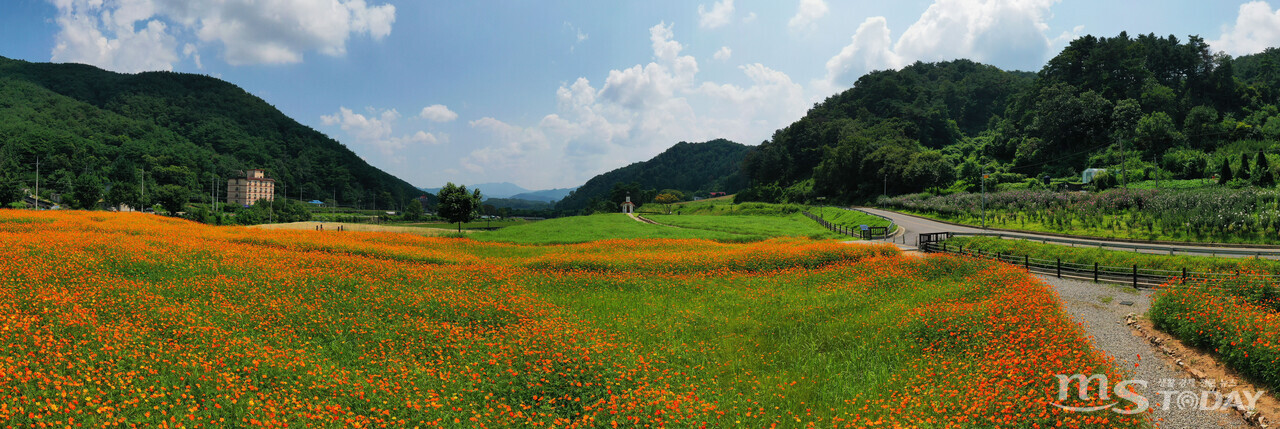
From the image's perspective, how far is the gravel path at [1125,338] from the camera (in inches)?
418

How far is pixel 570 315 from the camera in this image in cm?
1552

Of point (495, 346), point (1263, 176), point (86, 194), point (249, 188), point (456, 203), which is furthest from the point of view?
point (249, 188)

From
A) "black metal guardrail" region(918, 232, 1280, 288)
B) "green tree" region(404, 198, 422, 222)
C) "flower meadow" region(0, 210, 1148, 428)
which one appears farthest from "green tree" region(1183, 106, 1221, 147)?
"green tree" region(404, 198, 422, 222)

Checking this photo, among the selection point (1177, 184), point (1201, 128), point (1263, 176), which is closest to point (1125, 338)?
point (1263, 176)

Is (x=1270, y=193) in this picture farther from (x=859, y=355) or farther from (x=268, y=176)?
(x=268, y=176)

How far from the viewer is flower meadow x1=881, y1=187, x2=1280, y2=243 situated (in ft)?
113

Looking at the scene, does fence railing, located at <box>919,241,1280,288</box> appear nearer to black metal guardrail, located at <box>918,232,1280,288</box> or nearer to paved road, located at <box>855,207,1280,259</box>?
black metal guardrail, located at <box>918,232,1280,288</box>

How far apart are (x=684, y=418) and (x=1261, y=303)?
65.5ft

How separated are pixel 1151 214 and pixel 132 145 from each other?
209048 millimetres

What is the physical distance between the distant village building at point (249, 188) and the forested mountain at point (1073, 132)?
148m

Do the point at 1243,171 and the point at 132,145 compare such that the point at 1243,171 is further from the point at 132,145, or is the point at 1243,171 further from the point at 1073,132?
the point at 132,145

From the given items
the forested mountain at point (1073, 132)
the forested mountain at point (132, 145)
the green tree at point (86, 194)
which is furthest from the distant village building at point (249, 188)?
the forested mountain at point (1073, 132)

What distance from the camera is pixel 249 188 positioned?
167625 mm

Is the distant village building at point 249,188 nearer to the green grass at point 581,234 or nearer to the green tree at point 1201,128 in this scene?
the green grass at point 581,234
